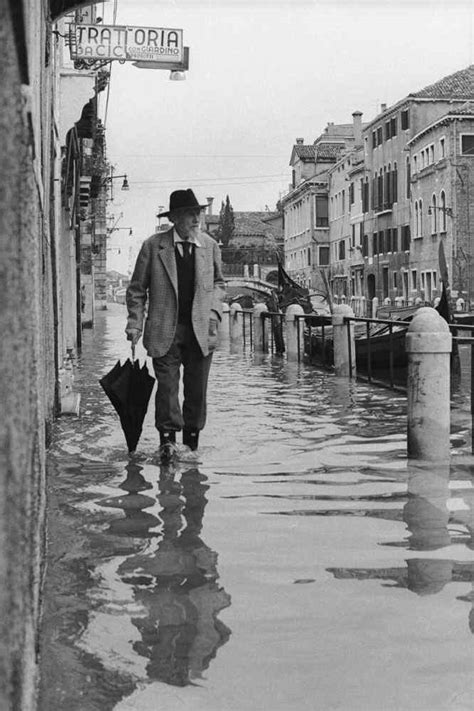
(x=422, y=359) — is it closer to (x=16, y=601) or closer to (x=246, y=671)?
(x=246, y=671)

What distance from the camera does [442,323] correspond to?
6.62 metres

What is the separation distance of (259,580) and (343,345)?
10420 mm

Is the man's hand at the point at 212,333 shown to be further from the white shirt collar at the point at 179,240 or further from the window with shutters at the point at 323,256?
the window with shutters at the point at 323,256

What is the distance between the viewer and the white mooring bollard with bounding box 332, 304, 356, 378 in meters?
13.9

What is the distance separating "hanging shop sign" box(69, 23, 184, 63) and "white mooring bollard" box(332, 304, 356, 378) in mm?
3842

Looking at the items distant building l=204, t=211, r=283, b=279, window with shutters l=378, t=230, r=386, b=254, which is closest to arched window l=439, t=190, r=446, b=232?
window with shutters l=378, t=230, r=386, b=254

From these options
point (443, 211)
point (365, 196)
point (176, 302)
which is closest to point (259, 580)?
point (176, 302)

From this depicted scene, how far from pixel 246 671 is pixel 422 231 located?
155ft

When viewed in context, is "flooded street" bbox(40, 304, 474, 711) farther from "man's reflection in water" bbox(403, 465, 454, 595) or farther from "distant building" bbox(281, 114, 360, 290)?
"distant building" bbox(281, 114, 360, 290)

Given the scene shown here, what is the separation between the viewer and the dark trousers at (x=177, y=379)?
21.3 feet

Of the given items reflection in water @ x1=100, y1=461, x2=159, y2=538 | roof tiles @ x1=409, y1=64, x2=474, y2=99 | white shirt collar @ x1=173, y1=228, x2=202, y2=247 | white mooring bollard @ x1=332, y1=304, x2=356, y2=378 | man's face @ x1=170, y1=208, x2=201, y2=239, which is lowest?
reflection in water @ x1=100, y1=461, x2=159, y2=538

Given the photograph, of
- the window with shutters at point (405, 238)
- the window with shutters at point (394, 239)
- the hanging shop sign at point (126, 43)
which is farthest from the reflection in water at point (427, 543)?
the window with shutters at point (394, 239)

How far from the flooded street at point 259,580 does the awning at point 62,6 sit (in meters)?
3.36

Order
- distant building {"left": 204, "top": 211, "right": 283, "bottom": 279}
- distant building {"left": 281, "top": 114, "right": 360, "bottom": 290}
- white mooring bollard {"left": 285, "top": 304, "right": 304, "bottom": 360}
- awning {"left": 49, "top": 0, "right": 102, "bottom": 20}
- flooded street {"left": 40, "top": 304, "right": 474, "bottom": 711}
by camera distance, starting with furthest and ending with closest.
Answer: distant building {"left": 204, "top": 211, "right": 283, "bottom": 279} → distant building {"left": 281, "top": 114, "right": 360, "bottom": 290} → white mooring bollard {"left": 285, "top": 304, "right": 304, "bottom": 360} → awning {"left": 49, "top": 0, "right": 102, "bottom": 20} → flooded street {"left": 40, "top": 304, "right": 474, "bottom": 711}
